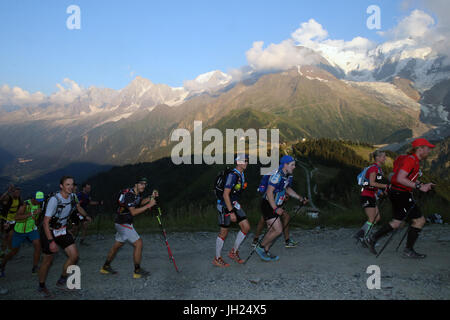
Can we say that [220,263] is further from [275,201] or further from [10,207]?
[10,207]

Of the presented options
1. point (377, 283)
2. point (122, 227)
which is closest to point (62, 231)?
point (122, 227)

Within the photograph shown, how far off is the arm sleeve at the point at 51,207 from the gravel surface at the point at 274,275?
1.76m

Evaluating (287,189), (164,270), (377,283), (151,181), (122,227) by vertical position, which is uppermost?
(287,189)

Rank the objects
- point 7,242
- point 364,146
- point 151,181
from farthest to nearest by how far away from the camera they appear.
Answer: point 364,146, point 151,181, point 7,242

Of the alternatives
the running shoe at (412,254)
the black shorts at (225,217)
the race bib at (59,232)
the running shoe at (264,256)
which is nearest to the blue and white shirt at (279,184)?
the black shorts at (225,217)

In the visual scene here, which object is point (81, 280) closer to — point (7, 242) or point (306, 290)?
point (7, 242)

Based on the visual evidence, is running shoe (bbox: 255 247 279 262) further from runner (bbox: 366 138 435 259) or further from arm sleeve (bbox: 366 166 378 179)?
arm sleeve (bbox: 366 166 378 179)

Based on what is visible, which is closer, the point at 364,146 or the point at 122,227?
the point at 122,227

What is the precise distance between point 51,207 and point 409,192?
8348 millimetres

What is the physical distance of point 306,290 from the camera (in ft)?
20.6

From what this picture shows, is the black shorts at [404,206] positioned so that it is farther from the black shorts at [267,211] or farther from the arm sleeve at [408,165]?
the black shorts at [267,211]

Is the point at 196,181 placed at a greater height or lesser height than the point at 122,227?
lesser
